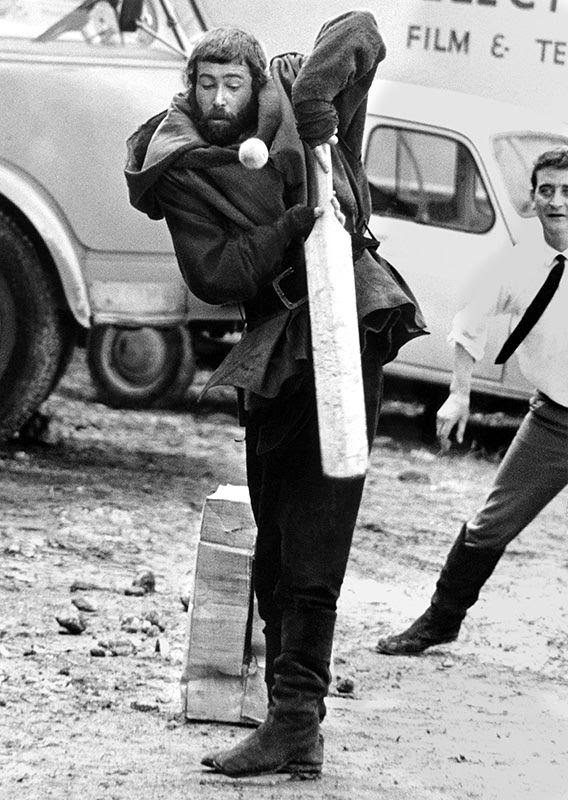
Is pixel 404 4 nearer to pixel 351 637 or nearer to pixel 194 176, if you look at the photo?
pixel 351 637

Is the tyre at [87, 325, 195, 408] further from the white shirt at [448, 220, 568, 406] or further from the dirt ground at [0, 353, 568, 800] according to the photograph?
the white shirt at [448, 220, 568, 406]

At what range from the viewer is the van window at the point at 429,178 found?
8711 millimetres

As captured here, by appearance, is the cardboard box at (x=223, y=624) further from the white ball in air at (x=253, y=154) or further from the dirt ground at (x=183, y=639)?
the white ball in air at (x=253, y=154)

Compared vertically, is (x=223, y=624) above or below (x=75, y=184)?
below

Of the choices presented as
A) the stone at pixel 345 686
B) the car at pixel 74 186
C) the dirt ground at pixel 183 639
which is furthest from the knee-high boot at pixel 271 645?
the car at pixel 74 186

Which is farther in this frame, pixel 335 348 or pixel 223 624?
pixel 223 624

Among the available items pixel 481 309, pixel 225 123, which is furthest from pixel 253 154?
pixel 481 309

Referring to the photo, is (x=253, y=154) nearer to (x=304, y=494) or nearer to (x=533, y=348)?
(x=304, y=494)

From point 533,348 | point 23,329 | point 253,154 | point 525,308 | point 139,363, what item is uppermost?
point 253,154

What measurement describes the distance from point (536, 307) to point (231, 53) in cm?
168

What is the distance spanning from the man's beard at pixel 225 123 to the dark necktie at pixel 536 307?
4.95 ft

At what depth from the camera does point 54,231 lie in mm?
7785

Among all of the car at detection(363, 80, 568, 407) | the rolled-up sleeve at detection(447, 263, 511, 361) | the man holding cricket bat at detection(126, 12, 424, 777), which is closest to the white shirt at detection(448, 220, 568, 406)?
the rolled-up sleeve at detection(447, 263, 511, 361)

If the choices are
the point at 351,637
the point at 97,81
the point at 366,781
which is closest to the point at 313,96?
the point at 366,781
